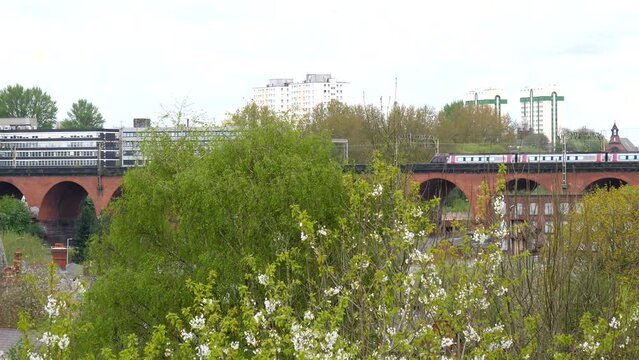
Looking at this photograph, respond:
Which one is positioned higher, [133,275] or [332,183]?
[332,183]

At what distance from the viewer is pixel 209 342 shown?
10.1 meters

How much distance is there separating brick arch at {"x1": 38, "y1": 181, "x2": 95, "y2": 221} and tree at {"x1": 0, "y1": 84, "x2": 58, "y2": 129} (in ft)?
164

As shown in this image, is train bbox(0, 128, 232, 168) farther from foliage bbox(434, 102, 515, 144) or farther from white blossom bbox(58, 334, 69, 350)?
white blossom bbox(58, 334, 69, 350)

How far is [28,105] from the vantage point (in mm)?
137875

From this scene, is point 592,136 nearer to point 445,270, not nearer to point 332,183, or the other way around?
point 332,183

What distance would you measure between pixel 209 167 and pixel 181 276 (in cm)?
255

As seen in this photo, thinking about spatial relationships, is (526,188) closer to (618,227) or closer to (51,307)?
(51,307)

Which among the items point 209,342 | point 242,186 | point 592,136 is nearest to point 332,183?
point 242,186

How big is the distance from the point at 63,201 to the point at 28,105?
179 feet

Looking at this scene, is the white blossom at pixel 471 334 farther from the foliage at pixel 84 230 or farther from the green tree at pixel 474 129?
the green tree at pixel 474 129

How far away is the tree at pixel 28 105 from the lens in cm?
13638

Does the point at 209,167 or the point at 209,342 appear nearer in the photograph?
the point at 209,342

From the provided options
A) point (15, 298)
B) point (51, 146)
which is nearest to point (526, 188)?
point (15, 298)

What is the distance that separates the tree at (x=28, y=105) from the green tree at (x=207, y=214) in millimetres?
113360
